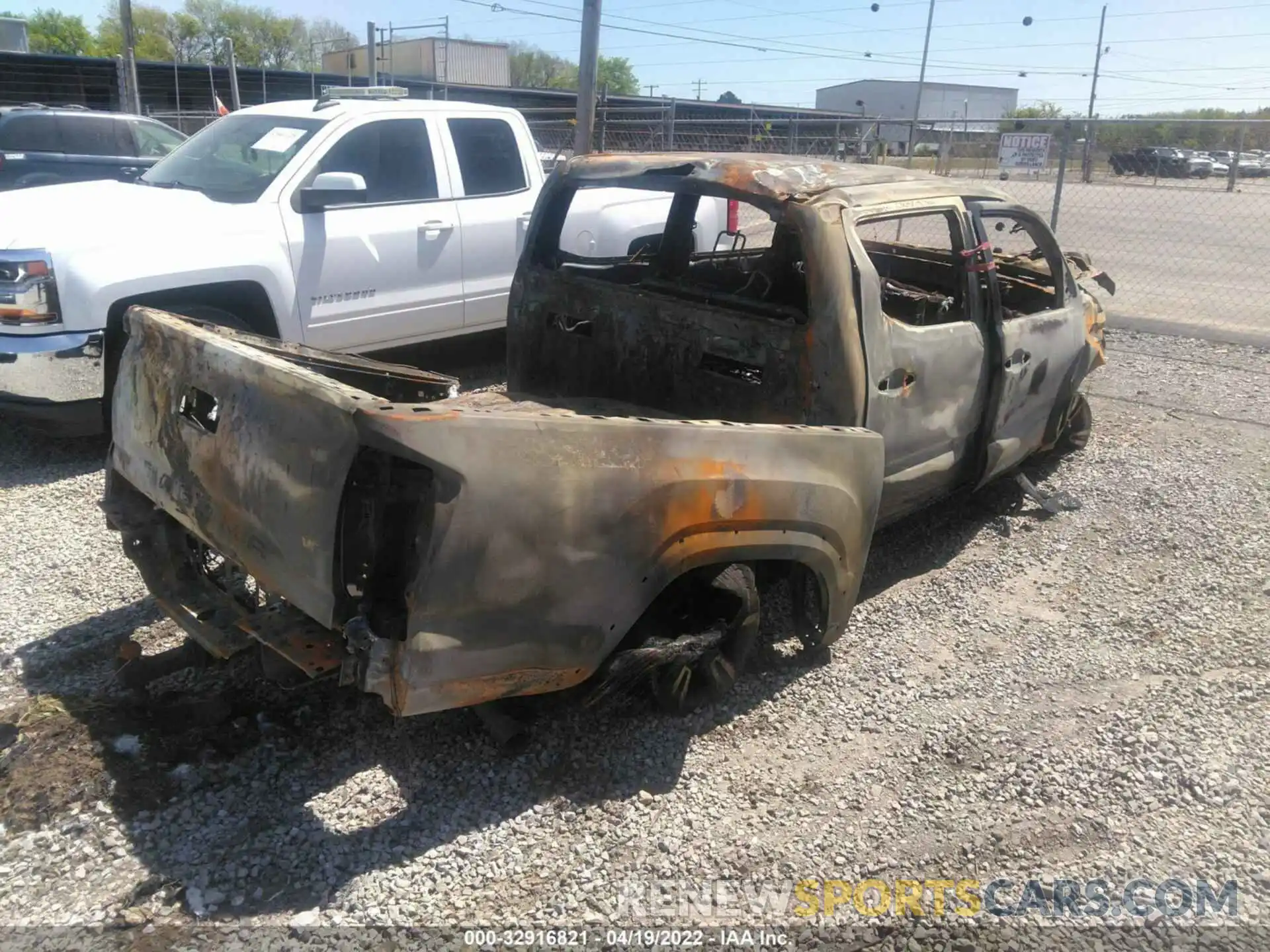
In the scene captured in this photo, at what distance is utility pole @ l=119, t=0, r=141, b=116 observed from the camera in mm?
17297

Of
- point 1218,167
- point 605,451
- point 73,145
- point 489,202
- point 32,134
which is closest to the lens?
point 605,451

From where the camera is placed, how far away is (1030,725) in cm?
352

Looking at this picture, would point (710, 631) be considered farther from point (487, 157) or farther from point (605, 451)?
point (487, 157)

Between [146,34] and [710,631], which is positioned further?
[146,34]

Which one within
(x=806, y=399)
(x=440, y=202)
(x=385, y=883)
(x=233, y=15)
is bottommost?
(x=385, y=883)

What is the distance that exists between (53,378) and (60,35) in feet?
225

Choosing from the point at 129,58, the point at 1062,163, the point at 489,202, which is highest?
the point at 129,58

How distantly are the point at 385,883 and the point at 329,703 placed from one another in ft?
2.92

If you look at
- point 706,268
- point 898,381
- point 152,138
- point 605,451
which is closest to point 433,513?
point 605,451

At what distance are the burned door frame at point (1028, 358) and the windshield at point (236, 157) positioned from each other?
4.19 meters

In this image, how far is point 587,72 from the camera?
31.7 feet

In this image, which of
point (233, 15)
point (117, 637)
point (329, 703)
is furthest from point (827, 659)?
point (233, 15)

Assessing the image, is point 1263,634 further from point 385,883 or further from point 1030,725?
point 385,883

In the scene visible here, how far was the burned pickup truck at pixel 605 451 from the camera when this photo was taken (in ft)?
8.25
